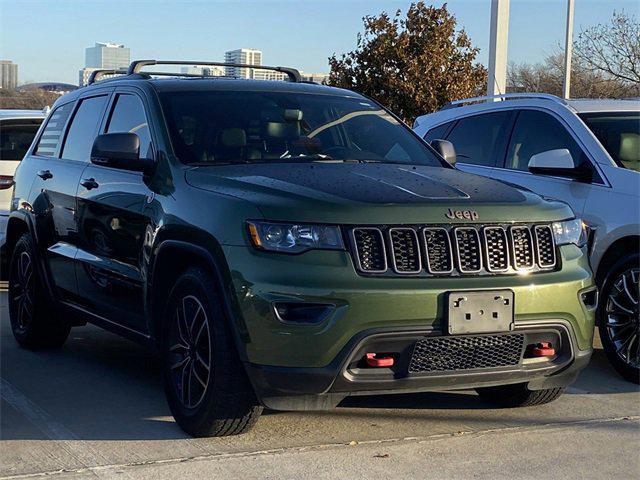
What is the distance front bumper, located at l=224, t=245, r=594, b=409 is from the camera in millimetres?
4469

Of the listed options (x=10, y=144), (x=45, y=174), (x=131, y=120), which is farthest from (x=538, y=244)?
(x=10, y=144)

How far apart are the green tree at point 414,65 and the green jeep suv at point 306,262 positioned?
20020 mm

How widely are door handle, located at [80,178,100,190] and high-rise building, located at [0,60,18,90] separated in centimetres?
4552

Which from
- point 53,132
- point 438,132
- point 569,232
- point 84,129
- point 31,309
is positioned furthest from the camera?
A: point 438,132

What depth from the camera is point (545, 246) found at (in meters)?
5.02

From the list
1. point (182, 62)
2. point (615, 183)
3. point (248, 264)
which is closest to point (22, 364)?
point (182, 62)

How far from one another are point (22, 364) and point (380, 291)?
127 inches

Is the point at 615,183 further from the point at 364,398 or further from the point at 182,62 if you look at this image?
the point at 182,62

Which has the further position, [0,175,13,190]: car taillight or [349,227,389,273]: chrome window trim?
[0,175,13,190]: car taillight

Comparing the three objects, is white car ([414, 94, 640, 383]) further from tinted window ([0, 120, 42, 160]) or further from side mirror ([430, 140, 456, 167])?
tinted window ([0, 120, 42, 160])

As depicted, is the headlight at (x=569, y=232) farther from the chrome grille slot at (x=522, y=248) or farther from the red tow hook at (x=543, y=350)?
the red tow hook at (x=543, y=350)

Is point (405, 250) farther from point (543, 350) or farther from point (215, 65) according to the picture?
point (215, 65)

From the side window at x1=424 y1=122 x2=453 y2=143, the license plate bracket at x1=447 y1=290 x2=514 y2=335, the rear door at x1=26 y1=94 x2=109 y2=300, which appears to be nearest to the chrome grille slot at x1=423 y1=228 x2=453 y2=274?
the license plate bracket at x1=447 y1=290 x2=514 y2=335

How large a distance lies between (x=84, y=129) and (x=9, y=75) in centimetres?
4791
